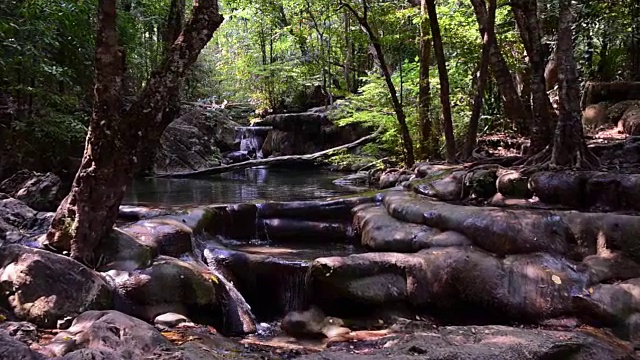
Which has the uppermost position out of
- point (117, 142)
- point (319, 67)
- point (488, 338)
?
point (319, 67)

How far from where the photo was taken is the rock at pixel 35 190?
337 inches

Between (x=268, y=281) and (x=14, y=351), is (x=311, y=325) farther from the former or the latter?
(x=14, y=351)

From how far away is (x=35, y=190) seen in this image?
28.5 ft

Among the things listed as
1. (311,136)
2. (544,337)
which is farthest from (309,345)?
(311,136)

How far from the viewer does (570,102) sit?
715 centimetres

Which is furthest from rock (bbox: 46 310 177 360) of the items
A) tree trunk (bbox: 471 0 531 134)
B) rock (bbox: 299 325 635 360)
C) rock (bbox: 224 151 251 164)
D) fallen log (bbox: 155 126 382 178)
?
rock (bbox: 224 151 251 164)

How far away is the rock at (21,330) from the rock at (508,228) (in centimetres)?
478

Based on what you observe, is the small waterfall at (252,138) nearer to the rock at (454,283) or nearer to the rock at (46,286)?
the rock at (454,283)

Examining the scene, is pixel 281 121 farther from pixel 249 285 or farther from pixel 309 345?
pixel 309 345

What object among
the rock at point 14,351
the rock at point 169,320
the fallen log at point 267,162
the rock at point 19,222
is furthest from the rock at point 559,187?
the fallen log at point 267,162

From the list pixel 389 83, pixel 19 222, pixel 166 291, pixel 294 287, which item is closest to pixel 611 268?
pixel 294 287

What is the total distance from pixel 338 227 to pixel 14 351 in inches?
242

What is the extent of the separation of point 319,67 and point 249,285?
677 inches

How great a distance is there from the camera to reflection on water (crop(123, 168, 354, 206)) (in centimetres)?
1095
